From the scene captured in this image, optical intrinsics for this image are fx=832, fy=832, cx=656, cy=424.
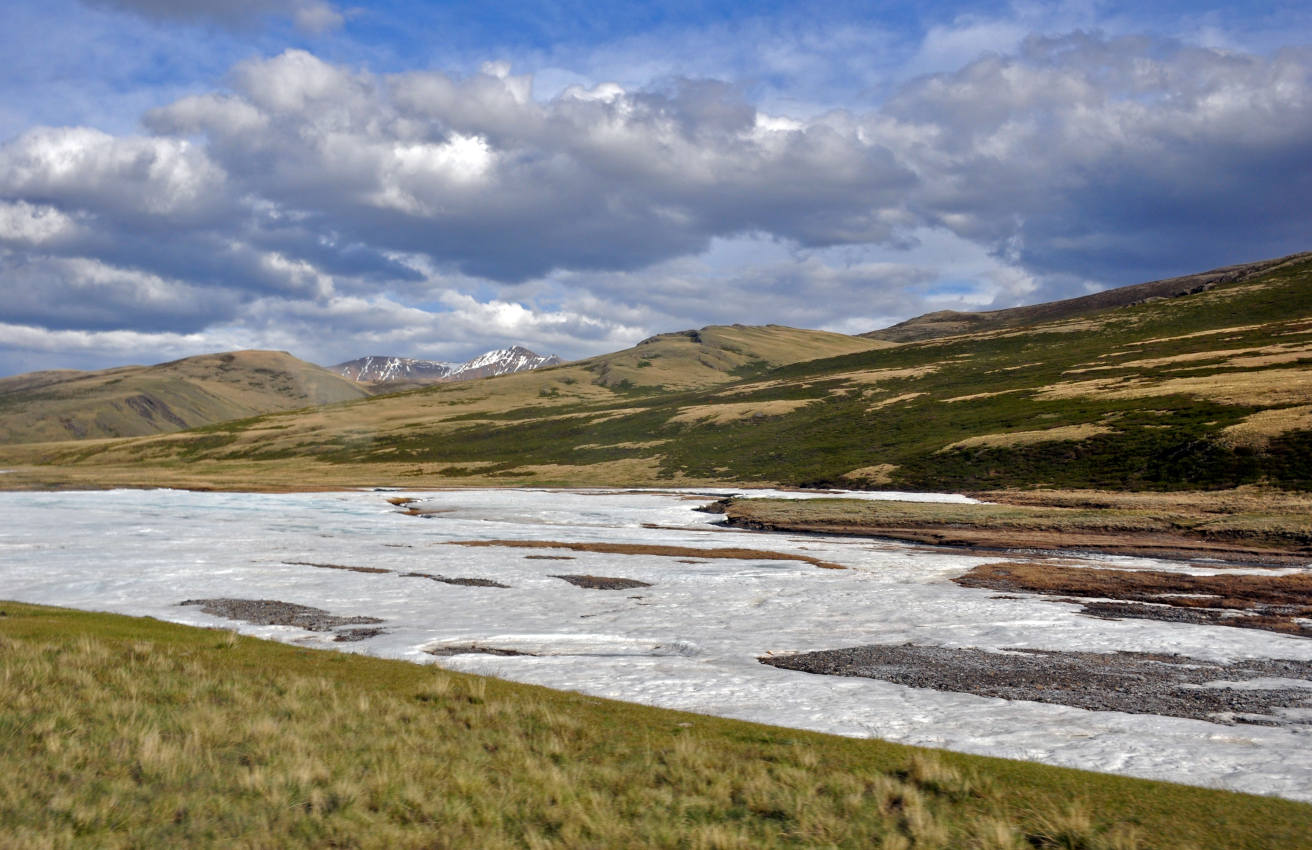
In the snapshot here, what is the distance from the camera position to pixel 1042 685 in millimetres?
19609

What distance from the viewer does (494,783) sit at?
459 inches

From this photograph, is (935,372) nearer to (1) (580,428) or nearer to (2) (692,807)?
(1) (580,428)

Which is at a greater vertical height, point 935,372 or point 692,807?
point 935,372

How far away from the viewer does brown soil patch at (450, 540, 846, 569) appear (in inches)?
1873

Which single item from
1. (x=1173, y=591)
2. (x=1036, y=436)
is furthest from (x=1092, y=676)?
(x=1036, y=436)

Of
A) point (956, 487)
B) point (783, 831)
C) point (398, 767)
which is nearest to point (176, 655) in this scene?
point (398, 767)

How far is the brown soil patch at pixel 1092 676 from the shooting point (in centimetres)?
1767

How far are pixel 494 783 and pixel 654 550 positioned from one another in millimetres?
38543

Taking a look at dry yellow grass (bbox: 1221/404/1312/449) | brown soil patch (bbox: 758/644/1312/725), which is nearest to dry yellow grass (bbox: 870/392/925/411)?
dry yellow grass (bbox: 1221/404/1312/449)

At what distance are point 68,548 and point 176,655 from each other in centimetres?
3338

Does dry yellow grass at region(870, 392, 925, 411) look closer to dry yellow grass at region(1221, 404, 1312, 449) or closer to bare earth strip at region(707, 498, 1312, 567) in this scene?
dry yellow grass at region(1221, 404, 1312, 449)

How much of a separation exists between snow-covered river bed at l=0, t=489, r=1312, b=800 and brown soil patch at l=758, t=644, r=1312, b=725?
0.85 metres

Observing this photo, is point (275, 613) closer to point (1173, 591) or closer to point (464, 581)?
point (464, 581)

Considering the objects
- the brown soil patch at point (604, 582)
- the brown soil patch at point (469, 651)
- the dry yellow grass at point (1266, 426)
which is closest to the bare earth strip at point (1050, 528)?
the brown soil patch at point (604, 582)
